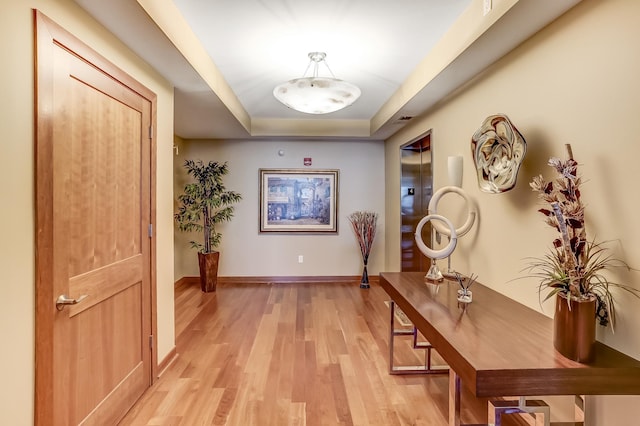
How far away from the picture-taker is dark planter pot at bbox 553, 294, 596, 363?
4.35 ft

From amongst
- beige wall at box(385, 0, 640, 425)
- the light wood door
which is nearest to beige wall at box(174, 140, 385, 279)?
beige wall at box(385, 0, 640, 425)

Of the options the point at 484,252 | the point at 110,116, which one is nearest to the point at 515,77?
the point at 484,252

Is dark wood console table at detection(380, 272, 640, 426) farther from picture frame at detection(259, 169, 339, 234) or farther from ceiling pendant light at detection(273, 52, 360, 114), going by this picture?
picture frame at detection(259, 169, 339, 234)

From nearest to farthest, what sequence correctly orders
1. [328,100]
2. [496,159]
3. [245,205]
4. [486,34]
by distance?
[486,34] < [496,159] < [328,100] < [245,205]

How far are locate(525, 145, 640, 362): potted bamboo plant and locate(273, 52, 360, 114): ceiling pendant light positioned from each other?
161 cm

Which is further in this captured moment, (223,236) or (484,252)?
(223,236)

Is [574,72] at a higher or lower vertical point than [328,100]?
lower

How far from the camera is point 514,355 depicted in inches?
53.6

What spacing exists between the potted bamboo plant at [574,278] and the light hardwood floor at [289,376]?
1.16 meters

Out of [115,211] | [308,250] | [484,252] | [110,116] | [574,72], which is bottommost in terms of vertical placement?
[308,250]

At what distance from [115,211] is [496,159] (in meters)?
2.45

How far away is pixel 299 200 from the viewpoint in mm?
5789

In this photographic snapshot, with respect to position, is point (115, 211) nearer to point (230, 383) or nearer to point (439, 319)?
point (230, 383)

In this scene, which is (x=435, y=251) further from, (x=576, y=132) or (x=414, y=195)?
(x=414, y=195)
